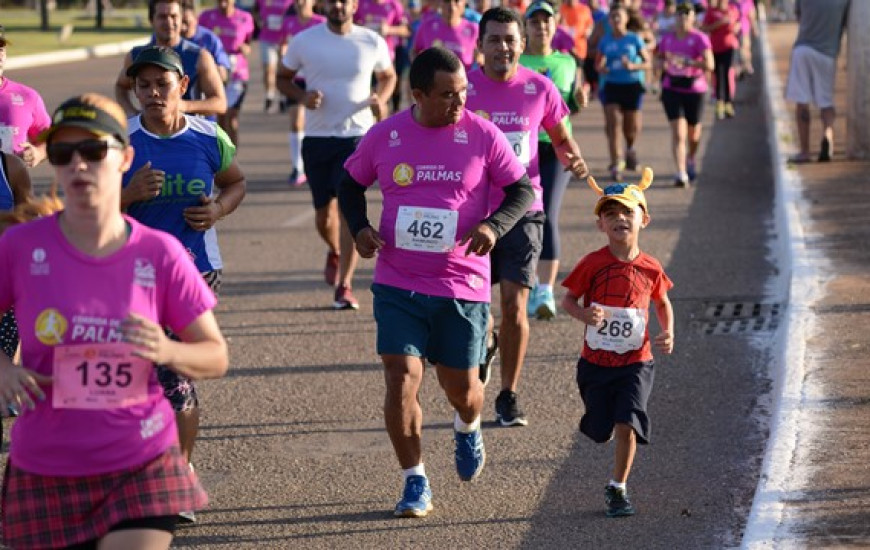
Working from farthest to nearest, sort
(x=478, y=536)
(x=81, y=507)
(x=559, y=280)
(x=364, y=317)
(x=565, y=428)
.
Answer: (x=559, y=280)
(x=364, y=317)
(x=565, y=428)
(x=478, y=536)
(x=81, y=507)

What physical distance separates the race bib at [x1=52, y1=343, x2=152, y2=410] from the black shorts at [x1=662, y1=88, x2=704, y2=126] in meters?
13.4

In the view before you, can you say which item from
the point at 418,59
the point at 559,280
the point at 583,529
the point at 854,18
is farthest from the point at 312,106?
the point at 854,18

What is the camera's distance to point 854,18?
60.1 feet

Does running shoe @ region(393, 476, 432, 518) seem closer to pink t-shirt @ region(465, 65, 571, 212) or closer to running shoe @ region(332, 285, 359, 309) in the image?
pink t-shirt @ region(465, 65, 571, 212)

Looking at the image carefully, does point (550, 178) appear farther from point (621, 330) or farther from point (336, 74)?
point (621, 330)

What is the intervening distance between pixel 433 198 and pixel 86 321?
8.50 ft

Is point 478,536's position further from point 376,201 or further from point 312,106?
point 376,201

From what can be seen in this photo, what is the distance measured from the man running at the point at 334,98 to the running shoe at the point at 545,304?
1.24m

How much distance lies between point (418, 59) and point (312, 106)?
4609mm

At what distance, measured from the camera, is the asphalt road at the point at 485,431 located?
688cm

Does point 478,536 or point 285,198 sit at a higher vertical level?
point 478,536

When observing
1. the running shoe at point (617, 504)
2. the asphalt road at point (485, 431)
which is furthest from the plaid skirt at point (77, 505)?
the running shoe at point (617, 504)

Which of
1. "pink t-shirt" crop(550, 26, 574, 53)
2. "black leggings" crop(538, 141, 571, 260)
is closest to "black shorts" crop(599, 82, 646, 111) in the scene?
"pink t-shirt" crop(550, 26, 574, 53)

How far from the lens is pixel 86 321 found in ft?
15.0
